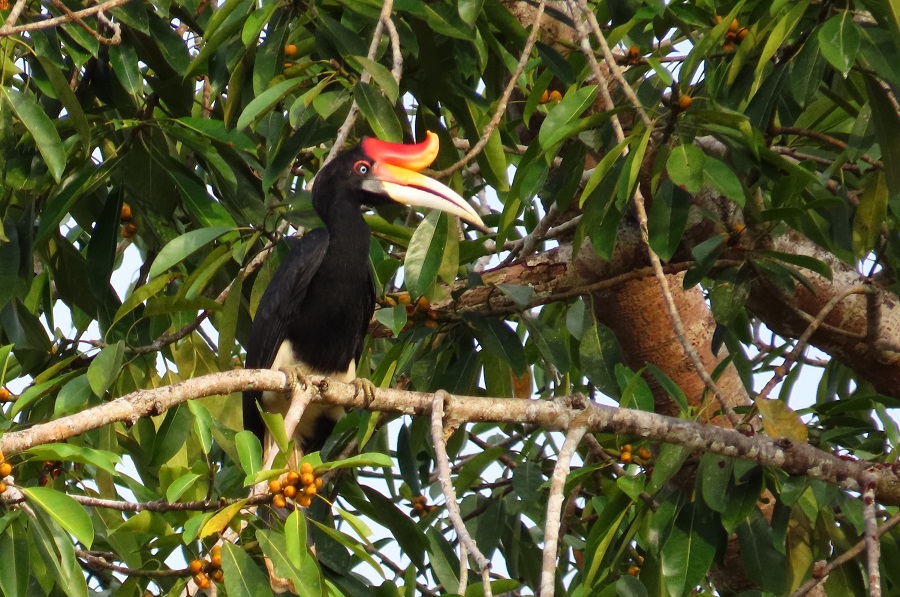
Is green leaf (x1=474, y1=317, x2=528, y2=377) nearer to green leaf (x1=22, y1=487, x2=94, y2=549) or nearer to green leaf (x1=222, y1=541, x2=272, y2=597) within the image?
green leaf (x1=222, y1=541, x2=272, y2=597)

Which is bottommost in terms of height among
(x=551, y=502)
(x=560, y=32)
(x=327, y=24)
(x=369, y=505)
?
(x=369, y=505)

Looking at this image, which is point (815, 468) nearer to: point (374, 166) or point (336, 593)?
point (336, 593)

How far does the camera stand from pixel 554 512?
6.62ft

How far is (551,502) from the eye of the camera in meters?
2.05

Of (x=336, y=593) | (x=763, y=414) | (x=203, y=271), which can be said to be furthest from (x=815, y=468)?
(x=203, y=271)

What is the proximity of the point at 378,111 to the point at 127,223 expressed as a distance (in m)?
1.38

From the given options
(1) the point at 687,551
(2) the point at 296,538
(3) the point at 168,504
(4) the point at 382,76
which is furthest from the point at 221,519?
(1) the point at 687,551

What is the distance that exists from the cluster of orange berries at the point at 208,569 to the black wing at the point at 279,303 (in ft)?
4.71

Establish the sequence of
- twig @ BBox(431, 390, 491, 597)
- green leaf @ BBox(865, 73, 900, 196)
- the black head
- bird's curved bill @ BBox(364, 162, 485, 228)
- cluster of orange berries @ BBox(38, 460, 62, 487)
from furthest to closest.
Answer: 1. the black head
2. bird's curved bill @ BBox(364, 162, 485, 228)
3. cluster of orange berries @ BBox(38, 460, 62, 487)
4. green leaf @ BBox(865, 73, 900, 196)
5. twig @ BBox(431, 390, 491, 597)

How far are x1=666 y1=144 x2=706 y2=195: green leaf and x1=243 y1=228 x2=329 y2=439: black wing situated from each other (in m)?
1.60

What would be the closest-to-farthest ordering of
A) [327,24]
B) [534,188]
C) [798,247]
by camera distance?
[534,188] < [327,24] < [798,247]

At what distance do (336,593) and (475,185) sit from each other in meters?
2.55

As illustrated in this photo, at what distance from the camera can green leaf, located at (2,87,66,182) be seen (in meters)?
2.83

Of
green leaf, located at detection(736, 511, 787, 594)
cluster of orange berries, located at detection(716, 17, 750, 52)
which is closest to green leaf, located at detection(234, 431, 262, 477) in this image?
green leaf, located at detection(736, 511, 787, 594)
